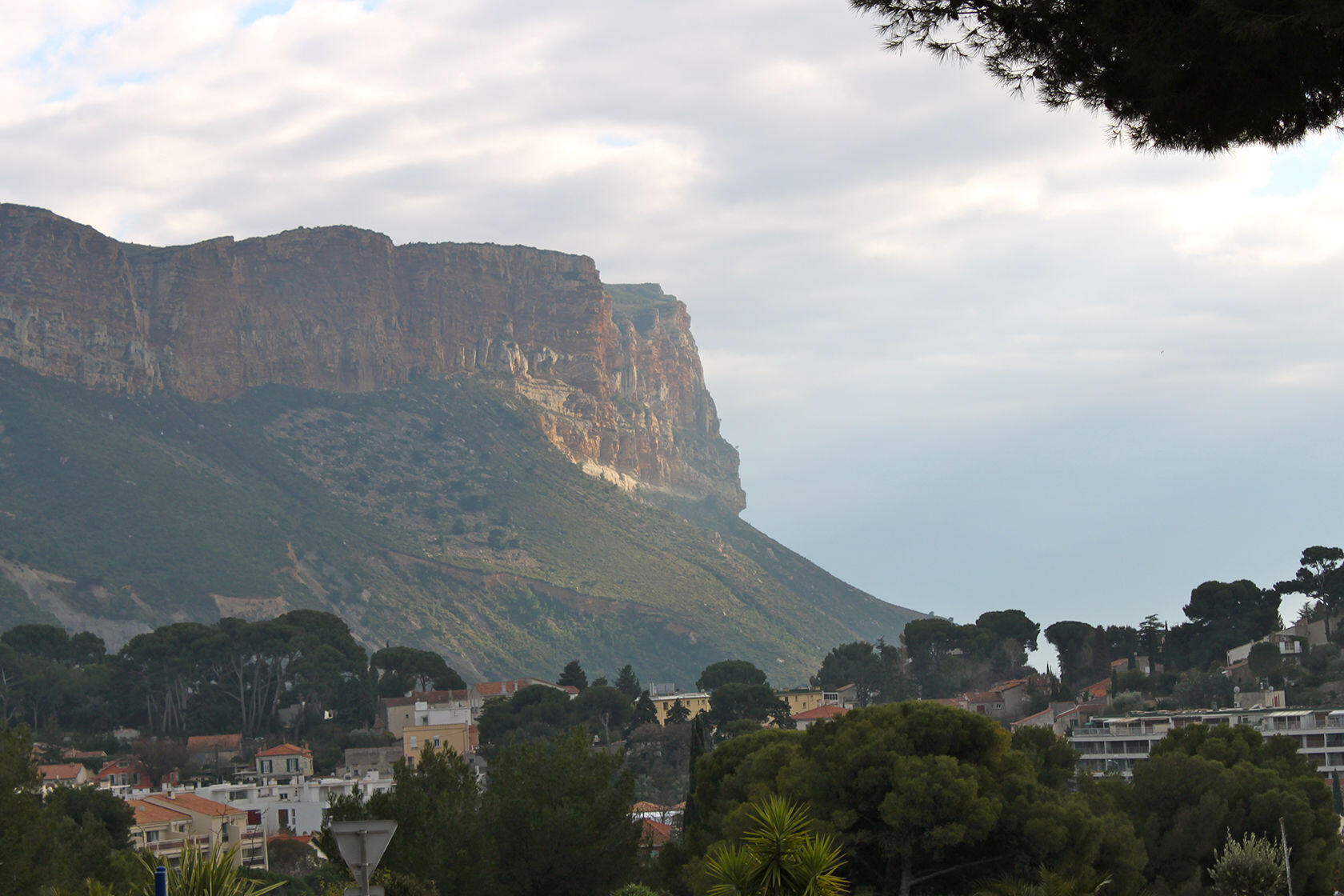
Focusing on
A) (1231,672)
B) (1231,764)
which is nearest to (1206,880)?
(1231,764)

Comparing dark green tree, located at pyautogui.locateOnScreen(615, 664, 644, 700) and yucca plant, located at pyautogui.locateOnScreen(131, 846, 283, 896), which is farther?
dark green tree, located at pyautogui.locateOnScreen(615, 664, 644, 700)

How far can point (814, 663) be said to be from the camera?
143m

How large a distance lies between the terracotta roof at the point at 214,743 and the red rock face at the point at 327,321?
71002mm

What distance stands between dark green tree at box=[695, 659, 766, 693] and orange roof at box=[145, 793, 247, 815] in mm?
39429

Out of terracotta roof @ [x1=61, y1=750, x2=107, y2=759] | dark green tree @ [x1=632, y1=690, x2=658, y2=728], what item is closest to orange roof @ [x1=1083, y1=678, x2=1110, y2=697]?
dark green tree @ [x1=632, y1=690, x2=658, y2=728]

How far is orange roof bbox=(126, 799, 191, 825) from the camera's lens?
166 ft

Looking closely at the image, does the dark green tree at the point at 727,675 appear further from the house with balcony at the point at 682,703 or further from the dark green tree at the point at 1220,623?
the dark green tree at the point at 1220,623

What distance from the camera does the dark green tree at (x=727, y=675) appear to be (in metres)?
92.2

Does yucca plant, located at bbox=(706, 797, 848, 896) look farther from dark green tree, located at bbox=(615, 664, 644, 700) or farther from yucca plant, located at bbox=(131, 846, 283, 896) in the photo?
dark green tree, located at bbox=(615, 664, 644, 700)

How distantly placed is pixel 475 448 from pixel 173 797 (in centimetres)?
9947

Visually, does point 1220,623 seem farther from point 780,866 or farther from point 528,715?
point 780,866

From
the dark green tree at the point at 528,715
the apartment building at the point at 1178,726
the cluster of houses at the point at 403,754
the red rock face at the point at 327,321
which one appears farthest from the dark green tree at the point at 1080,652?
the red rock face at the point at 327,321

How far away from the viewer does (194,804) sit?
55281mm

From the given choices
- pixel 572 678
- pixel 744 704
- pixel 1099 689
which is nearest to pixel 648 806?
pixel 744 704
